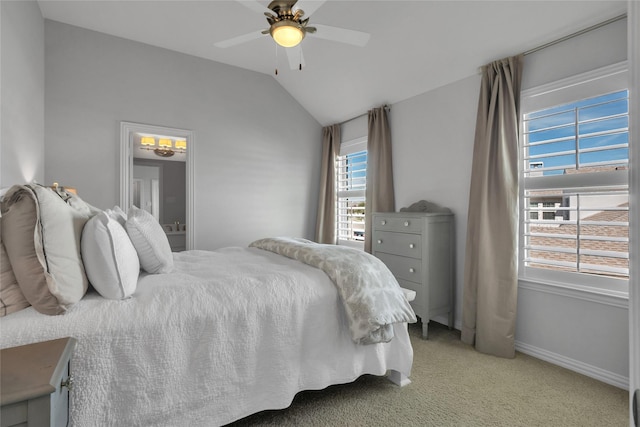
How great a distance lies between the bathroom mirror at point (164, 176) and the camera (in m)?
3.75

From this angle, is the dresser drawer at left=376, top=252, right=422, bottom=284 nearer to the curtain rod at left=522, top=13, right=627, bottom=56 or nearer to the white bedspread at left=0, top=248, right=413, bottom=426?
the white bedspread at left=0, top=248, right=413, bottom=426

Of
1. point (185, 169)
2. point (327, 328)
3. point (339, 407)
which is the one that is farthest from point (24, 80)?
point (339, 407)

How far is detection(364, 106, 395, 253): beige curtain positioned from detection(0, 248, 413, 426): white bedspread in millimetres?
1964

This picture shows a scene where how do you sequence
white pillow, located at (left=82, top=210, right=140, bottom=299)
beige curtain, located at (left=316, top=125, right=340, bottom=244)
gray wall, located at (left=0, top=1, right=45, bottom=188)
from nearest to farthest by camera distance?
white pillow, located at (left=82, top=210, right=140, bottom=299), gray wall, located at (left=0, top=1, right=45, bottom=188), beige curtain, located at (left=316, top=125, right=340, bottom=244)

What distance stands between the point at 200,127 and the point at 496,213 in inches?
133

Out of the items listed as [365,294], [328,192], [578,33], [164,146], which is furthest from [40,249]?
[328,192]

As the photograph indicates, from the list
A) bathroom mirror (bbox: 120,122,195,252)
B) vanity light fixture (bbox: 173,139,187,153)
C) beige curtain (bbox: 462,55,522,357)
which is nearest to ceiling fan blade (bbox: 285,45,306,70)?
beige curtain (bbox: 462,55,522,357)

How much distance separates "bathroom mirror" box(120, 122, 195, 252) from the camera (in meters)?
3.75

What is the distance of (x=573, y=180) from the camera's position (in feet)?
7.64

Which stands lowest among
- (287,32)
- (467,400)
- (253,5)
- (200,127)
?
(467,400)

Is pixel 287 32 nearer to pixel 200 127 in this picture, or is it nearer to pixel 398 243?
pixel 398 243

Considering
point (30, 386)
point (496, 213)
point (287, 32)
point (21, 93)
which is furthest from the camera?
point (496, 213)

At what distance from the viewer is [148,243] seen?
182cm

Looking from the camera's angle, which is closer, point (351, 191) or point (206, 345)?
point (206, 345)
